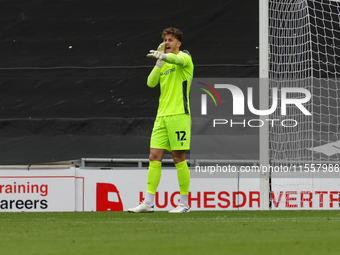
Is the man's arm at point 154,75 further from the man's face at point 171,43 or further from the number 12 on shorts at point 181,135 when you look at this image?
the number 12 on shorts at point 181,135

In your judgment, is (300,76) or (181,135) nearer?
(181,135)

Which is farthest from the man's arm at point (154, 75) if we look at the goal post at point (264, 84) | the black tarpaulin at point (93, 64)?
the black tarpaulin at point (93, 64)

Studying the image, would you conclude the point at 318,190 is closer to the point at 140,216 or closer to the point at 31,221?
the point at 140,216

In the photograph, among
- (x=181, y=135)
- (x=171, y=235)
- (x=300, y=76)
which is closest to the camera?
(x=171, y=235)

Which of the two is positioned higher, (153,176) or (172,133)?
(172,133)

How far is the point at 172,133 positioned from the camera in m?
4.79

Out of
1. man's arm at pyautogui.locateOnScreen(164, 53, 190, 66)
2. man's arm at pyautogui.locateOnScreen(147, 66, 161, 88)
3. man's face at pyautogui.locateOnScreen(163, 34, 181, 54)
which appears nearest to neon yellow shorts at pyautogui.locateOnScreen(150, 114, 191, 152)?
man's arm at pyautogui.locateOnScreen(147, 66, 161, 88)

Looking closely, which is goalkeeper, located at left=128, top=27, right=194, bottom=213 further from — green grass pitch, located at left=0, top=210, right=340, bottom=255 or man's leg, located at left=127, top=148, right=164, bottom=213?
green grass pitch, located at left=0, top=210, right=340, bottom=255

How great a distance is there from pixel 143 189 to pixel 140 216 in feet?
8.21

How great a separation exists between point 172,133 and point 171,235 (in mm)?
1673

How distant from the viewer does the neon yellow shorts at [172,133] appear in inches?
188

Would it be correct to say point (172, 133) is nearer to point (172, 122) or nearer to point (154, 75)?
point (172, 122)

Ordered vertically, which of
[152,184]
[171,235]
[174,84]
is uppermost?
[174,84]

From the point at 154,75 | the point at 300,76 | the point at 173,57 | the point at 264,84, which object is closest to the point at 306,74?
the point at 300,76
